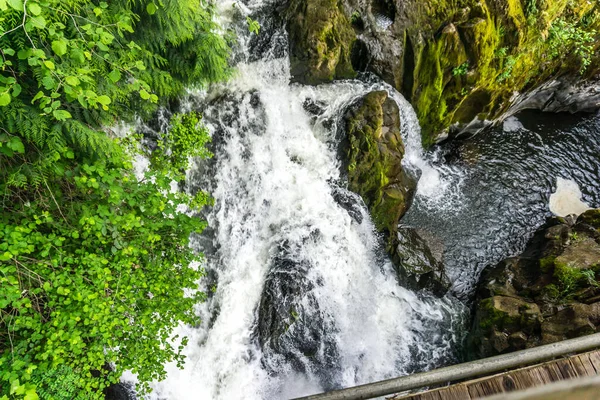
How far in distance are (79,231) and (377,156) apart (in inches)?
229

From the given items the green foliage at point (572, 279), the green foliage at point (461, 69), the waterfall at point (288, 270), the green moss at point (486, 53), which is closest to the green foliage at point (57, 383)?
the waterfall at point (288, 270)

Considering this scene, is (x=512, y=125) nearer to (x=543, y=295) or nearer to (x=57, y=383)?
(x=543, y=295)

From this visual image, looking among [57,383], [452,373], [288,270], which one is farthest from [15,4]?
[288,270]

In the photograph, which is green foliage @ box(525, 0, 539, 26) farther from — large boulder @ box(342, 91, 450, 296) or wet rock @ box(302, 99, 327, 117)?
wet rock @ box(302, 99, 327, 117)

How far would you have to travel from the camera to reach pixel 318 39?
280 inches

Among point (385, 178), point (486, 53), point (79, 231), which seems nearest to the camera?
point (79, 231)

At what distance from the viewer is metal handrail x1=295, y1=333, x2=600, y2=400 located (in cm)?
253

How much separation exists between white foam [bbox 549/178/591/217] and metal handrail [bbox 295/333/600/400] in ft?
26.6

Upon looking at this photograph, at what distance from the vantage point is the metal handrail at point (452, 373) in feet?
8.30

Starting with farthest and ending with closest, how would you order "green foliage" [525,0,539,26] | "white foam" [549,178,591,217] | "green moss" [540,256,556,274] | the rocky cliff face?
"white foam" [549,178,591,217] → "green foliage" [525,0,539,26] → the rocky cliff face → "green moss" [540,256,556,274]

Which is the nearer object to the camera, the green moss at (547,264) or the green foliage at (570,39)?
the green moss at (547,264)

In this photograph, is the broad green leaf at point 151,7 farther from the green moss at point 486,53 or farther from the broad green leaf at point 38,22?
the green moss at point 486,53

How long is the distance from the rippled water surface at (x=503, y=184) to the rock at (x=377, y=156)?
3.72 ft

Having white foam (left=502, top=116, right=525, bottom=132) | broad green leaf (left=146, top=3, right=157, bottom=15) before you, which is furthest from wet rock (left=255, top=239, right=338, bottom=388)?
white foam (left=502, top=116, right=525, bottom=132)
